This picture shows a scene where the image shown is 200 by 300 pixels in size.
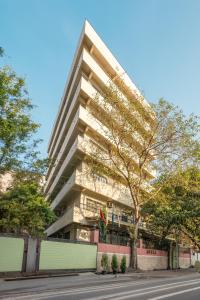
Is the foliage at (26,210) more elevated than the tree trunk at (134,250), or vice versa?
the foliage at (26,210)

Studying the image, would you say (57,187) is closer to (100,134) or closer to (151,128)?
(100,134)

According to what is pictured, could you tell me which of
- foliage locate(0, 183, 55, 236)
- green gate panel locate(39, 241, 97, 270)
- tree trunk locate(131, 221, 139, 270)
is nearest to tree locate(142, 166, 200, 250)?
tree trunk locate(131, 221, 139, 270)

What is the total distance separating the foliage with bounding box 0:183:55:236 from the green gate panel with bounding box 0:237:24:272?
79.6 inches

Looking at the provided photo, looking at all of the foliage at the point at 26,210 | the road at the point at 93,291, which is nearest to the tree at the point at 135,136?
the foliage at the point at 26,210

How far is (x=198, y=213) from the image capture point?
31.5 meters

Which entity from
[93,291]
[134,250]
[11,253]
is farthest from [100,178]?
[93,291]

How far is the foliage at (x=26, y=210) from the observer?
19969 millimetres

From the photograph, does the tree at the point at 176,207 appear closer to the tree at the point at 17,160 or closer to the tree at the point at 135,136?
the tree at the point at 135,136

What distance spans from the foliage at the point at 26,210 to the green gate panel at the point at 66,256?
1.20 metres

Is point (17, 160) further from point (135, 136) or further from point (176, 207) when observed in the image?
point (176, 207)

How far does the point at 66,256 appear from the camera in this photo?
20.4m

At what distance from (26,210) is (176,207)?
17247 millimetres

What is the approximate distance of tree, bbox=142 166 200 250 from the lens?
30144 mm

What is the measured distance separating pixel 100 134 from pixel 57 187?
14.3m
